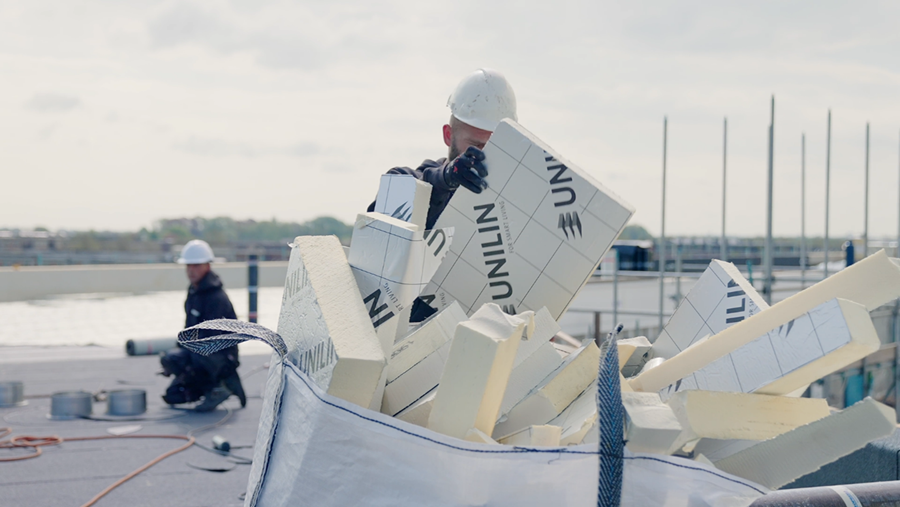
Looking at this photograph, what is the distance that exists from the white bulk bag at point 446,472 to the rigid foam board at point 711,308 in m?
0.59

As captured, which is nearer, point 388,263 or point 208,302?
point 388,263

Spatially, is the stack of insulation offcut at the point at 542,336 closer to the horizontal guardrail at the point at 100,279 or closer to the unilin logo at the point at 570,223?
the unilin logo at the point at 570,223

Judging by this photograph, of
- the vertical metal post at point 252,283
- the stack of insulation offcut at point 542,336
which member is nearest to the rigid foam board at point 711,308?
the stack of insulation offcut at point 542,336

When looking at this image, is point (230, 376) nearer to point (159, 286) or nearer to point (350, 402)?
point (350, 402)

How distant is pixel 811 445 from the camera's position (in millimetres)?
→ 1062

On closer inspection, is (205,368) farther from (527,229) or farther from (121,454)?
(527,229)

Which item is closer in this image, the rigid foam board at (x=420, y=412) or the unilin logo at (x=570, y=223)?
the rigid foam board at (x=420, y=412)

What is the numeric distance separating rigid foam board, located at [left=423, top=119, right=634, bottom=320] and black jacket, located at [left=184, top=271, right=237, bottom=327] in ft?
13.8

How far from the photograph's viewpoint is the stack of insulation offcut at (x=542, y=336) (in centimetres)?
104

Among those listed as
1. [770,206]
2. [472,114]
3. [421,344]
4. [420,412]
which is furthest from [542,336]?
[770,206]

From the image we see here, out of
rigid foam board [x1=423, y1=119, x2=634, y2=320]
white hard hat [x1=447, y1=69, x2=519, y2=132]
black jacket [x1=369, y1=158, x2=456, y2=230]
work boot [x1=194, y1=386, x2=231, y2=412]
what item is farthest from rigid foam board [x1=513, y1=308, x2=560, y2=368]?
work boot [x1=194, y1=386, x2=231, y2=412]

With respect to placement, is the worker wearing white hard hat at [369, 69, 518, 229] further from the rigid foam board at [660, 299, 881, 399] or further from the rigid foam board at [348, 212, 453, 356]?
the rigid foam board at [660, 299, 881, 399]

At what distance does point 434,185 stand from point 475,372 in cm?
114

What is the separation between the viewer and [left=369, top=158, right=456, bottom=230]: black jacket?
2.04 metres
